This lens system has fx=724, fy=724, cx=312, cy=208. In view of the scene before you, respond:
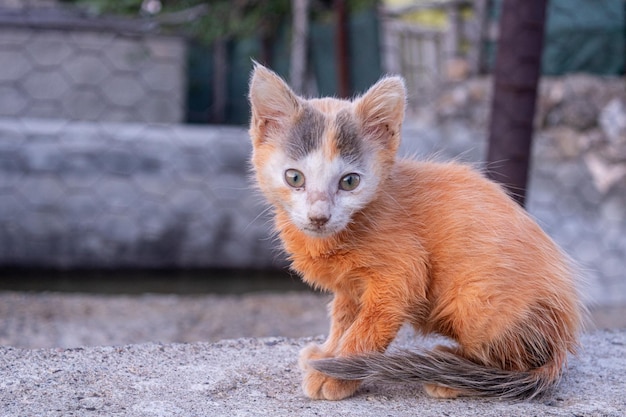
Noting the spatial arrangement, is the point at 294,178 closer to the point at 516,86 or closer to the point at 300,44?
the point at 516,86

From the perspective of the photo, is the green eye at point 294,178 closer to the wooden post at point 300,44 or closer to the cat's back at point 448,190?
the cat's back at point 448,190

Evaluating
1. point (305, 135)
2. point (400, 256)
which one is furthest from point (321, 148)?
point (400, 256)

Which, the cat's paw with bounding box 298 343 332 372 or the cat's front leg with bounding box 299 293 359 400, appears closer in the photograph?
the cat's front leg with bounding box 299 293 359 400

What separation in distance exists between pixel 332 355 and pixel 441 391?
23 centimetres

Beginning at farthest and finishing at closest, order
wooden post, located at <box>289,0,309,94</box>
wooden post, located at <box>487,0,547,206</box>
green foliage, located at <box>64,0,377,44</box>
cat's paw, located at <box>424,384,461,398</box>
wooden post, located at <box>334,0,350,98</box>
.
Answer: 1. green foliage, located at <box>64,0,377,44</box>
2. wooden post, located at <box>289,0,309,94</box>
3. wooden post, located at <box>334,0,350,98</box>
4. wooden post, located at <box>487,0,547,206</box>
5. cat's paw, located at <box>424,384,461,398</box>

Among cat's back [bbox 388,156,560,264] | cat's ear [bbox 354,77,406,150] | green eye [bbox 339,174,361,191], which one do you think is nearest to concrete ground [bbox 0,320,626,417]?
cat's back [bbox 388,156,560,264]

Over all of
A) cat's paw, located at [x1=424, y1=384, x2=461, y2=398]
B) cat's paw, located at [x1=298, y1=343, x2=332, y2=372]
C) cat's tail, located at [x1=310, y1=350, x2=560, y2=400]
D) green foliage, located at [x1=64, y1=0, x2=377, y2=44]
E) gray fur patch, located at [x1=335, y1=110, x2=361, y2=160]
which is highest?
green foliage, located at [x1=64, y1=0, x2=377, y2=44]

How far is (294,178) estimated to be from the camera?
141 cm

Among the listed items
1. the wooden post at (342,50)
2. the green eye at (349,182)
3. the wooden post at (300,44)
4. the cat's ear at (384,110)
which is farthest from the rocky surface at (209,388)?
the wooden post at (300,44)

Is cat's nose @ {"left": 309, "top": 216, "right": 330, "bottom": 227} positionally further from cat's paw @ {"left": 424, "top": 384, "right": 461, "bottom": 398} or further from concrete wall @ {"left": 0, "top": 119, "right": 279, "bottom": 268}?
concrete wall @ {"left": 0, "top": 119, "right": 279, "bottom": 268}

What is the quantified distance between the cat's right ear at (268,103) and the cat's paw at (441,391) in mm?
603

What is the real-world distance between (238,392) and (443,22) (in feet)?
14.3

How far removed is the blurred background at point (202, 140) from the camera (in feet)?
11.6

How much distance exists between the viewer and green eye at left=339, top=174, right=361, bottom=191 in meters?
1.39
